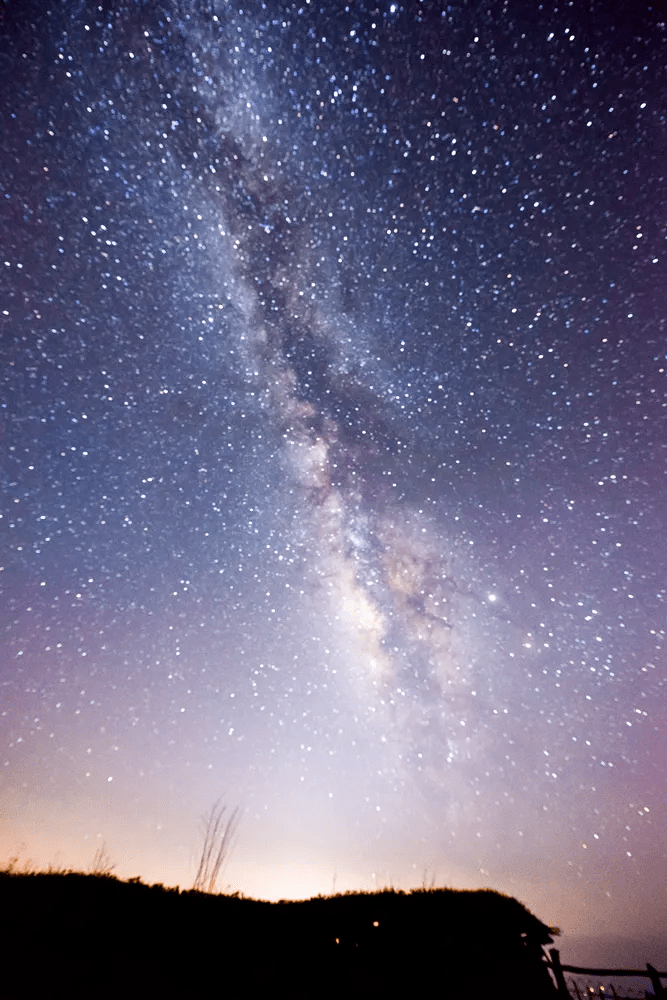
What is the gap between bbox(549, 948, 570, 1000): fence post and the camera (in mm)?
8195

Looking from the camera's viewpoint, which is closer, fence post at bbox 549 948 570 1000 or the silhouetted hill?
the silhouetted hill

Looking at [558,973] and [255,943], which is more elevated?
[558,973]

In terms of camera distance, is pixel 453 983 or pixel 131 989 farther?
pixel 453 983

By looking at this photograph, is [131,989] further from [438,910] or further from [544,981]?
[544,981]

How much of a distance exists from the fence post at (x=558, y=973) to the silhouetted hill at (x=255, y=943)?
16 cm

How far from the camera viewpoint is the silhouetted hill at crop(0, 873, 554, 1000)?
20.9 ft

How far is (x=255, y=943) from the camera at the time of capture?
7391mm

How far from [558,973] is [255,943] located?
5432 mm

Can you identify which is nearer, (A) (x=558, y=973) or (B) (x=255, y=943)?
(B) (x=255, y=943)

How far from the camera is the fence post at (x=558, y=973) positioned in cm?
820

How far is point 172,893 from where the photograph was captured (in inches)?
298

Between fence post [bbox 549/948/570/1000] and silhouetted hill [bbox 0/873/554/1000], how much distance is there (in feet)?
0.53

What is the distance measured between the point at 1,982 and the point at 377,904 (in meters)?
5.74

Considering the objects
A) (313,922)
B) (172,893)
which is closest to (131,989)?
(172,893)
